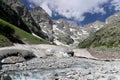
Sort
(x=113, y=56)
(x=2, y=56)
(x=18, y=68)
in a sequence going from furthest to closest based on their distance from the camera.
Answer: (x=113, y=56), (x=2, y=56), (x=18, y=68)

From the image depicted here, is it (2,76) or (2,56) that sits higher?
(2,56)

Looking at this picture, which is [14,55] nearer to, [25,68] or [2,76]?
Result: [25,68]

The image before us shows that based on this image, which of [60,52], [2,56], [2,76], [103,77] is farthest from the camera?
[60,52]

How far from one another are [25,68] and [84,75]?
13074mm

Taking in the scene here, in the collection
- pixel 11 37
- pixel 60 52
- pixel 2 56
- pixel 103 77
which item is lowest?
pixel 103 77

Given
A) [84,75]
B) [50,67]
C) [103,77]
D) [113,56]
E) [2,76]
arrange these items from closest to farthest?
[2,76], [103,77], [84,75], [50,67], [113,56]

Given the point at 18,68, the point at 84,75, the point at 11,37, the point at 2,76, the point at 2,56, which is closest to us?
the point at 2,76

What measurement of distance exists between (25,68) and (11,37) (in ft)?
247

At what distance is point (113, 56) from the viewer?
10206 centimetres

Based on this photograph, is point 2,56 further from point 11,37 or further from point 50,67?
point 11,37

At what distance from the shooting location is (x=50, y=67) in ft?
167

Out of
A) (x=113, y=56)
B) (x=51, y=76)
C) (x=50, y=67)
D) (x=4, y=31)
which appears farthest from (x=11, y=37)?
(x=51, y=76)

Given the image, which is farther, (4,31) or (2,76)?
(4,31)

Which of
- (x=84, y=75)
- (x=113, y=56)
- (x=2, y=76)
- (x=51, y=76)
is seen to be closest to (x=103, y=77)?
(x=84, y=75)
